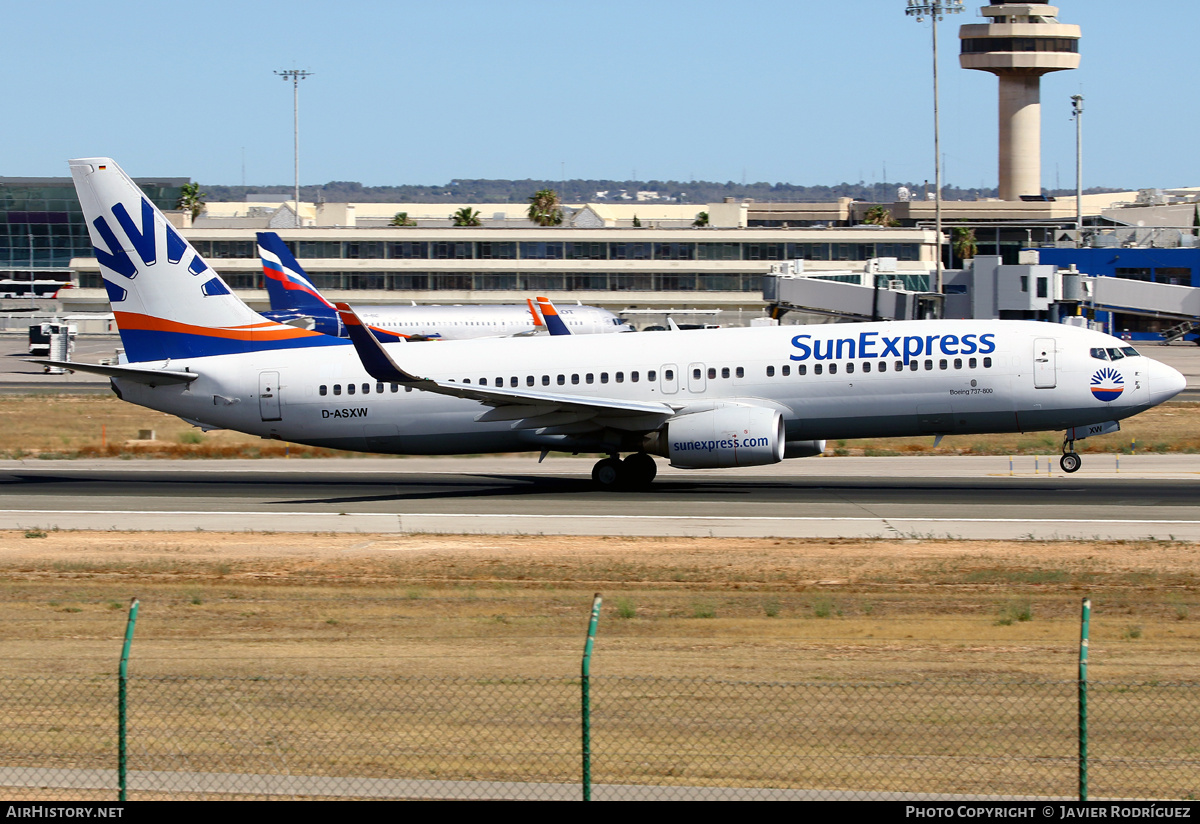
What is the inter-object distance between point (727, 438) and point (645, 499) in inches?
115

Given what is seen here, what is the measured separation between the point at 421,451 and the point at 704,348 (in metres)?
8.31

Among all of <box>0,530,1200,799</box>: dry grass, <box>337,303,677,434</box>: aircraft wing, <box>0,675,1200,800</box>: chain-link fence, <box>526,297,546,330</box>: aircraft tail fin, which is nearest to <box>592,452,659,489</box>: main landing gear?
<box>337,303,677,434</box>: aircraft wing

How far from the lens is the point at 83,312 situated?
152625 millimetres

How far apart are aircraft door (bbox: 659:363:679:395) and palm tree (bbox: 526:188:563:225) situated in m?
139

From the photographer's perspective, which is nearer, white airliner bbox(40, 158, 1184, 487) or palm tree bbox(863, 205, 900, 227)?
white airliner bbox(40, 158, 1184, 487)

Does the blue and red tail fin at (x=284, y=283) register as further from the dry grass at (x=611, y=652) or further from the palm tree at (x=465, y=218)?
the palm tree at (x=465, y=218)

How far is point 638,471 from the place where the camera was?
117 ft

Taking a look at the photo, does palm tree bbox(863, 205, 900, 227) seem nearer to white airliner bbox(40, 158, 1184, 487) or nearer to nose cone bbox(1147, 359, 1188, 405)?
white airliner bbox(40, 158, 1184, 487)

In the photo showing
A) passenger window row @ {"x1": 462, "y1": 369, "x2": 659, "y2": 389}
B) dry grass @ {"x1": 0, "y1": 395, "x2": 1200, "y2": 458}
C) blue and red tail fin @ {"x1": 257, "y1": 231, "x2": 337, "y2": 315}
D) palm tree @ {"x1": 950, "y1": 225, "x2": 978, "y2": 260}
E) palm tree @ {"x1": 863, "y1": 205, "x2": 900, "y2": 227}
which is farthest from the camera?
palm tree @ {"x1": 863, "y1": 205, "x2": 900, "y2": 227}

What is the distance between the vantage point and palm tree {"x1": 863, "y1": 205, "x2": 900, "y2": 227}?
18511 centimetres

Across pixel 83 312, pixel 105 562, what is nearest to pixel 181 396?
pixel 105 562

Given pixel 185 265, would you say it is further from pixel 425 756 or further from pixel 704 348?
pixel 425 756

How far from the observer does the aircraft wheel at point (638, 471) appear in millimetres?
35594

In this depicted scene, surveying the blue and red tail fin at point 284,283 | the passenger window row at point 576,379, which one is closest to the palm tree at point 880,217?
the blue and red tail fin at point 284,283
